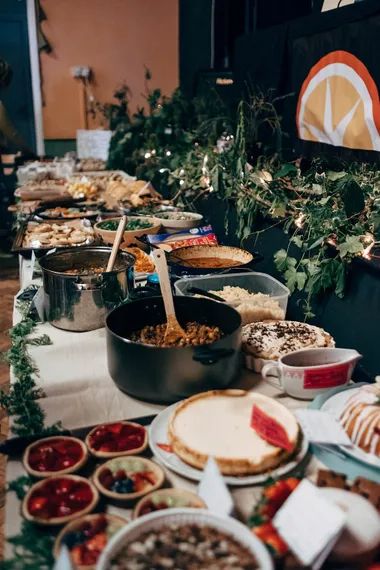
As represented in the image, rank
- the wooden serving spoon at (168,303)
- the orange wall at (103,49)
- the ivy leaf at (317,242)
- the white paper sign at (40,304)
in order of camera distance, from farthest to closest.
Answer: the orange wall at (103,49), the white paper sign at (40,304), the ivy leaf at (317,242), the wooden serving spoon at (168,303)

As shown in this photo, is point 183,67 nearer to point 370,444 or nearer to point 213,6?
point 213,6

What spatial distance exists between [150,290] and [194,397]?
0.67 metres

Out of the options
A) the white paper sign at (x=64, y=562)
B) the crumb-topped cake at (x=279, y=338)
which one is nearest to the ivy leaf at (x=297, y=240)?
the crumb-topped cake at (x=279, y=338)

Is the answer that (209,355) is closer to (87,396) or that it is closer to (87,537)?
(87,396)

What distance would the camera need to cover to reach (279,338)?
1438mm

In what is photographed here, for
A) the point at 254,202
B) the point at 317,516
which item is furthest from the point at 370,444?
the point at 254,202

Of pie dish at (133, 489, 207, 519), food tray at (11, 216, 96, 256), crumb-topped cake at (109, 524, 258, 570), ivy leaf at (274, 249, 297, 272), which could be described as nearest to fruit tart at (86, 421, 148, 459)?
pie dish at (133, 489, 207, 519)

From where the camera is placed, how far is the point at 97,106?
6609 mm

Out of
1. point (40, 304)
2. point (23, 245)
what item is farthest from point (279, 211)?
point (23, 245)

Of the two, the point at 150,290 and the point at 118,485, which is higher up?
the point at 150,290

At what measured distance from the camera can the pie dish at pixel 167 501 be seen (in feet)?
2.92

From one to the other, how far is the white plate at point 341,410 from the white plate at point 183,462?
0.09 m

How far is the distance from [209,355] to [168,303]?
0.84 ft

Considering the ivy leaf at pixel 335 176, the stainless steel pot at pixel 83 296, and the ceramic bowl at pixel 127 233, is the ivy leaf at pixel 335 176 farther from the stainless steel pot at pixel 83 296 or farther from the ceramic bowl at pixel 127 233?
the ceramic bowl at pixel 127 233
